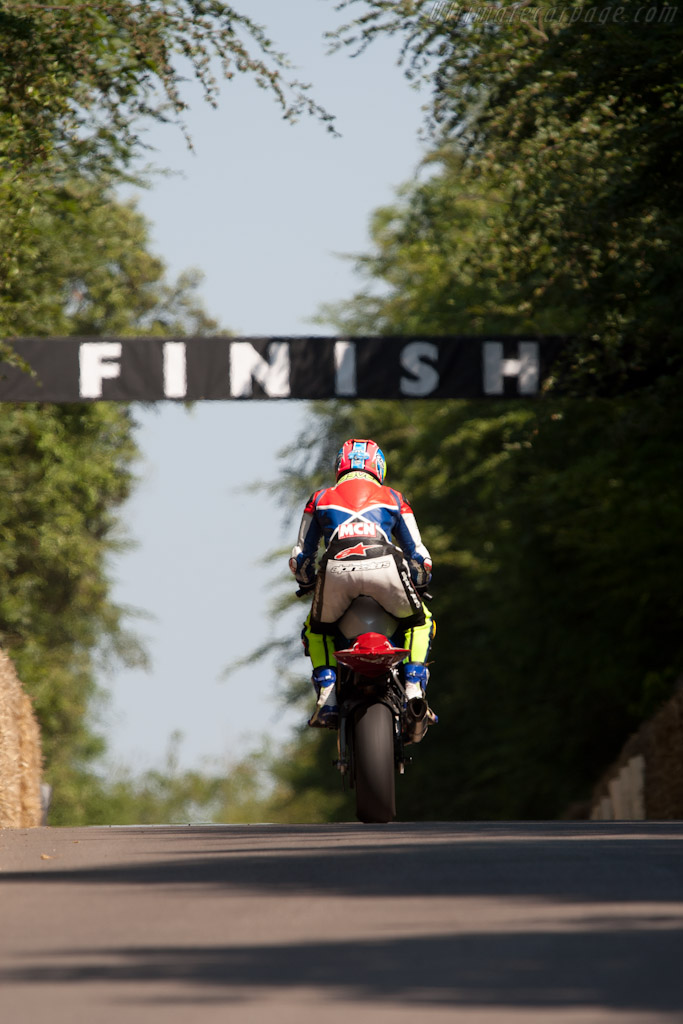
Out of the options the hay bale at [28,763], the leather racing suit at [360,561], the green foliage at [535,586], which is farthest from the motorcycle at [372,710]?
the green foliage at [535,586]

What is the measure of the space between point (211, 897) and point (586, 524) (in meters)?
18.4

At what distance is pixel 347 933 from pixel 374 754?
4.81 meters

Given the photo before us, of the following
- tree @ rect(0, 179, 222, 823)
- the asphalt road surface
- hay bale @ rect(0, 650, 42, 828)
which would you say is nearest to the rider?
the asphalt road surface

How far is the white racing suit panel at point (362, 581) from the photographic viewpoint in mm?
11219

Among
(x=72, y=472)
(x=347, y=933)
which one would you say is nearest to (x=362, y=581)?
(x=347, y=933)

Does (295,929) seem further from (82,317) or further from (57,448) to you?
(82,317)

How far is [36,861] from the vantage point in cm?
906

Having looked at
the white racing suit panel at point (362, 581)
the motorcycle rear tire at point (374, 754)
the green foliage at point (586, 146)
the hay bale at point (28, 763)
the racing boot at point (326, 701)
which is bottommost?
the hay bale at point (28, 763)

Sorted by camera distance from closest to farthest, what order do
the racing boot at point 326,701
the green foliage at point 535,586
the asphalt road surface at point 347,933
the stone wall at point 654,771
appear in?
1. the asphalt road surface at point 347,933
2. the racing boot at point 326,701
3. the stone wall at point 654,771
4. the green foliage at point 535,586

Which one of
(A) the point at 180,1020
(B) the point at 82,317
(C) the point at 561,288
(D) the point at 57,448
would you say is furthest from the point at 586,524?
(A) the point at 180,1020

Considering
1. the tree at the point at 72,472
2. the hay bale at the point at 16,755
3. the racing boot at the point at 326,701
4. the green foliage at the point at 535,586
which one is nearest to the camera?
the racing boot at the point at 326,701

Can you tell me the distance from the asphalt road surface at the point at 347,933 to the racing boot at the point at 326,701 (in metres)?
1.64

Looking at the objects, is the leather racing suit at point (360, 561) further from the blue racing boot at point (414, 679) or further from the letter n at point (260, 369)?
the letter n at point (260, 369)

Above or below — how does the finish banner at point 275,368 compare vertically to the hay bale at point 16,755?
above
